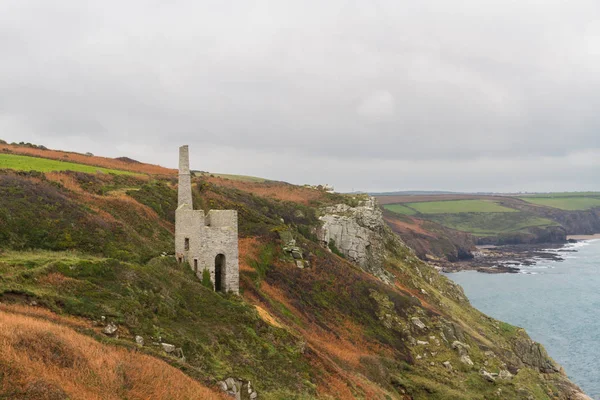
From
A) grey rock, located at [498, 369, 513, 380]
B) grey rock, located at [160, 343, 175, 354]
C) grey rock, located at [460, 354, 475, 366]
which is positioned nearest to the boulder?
grey rock, located at [460, 354, 475, 366]

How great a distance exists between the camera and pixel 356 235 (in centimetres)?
5491

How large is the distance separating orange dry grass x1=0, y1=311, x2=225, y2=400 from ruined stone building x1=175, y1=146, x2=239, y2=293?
443 inches

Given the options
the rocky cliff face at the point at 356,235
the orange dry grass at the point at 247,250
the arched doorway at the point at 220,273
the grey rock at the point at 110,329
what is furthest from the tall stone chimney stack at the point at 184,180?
the rocky cliff face at the point at 356,235

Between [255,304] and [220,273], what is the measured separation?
10.1ft

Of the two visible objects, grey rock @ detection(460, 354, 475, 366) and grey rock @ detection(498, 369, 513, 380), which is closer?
grey rock @ detection(498, 369, 513, 380)

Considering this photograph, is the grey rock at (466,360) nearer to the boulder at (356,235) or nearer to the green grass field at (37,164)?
the boulder at (356,235)

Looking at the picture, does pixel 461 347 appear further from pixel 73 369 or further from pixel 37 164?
pixel 37 164

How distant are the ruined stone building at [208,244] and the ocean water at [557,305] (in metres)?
39.7

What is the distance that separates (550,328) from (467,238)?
101m

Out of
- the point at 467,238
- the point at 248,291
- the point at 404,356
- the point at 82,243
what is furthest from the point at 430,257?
the point at 82,243

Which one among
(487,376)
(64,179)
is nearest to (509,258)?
(487,376)

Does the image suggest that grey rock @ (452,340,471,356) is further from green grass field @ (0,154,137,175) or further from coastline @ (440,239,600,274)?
coastline @ (440,239,600,274)

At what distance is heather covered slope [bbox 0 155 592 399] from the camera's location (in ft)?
58.3

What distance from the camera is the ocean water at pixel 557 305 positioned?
5309cm
